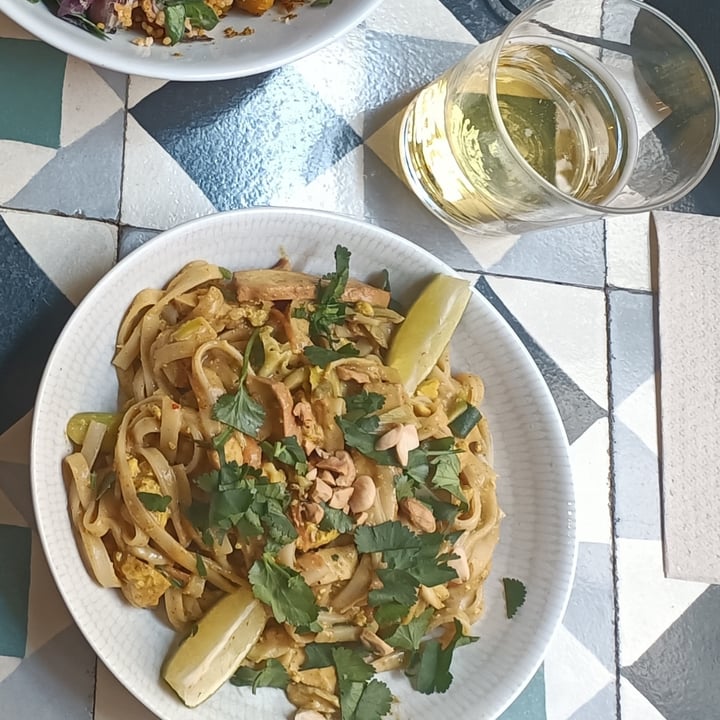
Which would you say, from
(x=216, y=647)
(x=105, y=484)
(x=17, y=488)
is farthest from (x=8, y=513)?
(x=216, y=647)

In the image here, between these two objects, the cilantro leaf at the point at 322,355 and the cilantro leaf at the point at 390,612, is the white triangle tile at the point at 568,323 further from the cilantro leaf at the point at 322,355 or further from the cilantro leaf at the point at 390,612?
the cilantro leaf at the point at 390,612

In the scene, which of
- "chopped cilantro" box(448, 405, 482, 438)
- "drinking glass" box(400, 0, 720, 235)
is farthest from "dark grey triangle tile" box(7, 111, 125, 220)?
"chopped cilantro" box(448, 405, 482, 438)

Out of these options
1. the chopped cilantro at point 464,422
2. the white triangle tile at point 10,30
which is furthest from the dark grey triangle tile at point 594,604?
the white triangle tile at point 10,30

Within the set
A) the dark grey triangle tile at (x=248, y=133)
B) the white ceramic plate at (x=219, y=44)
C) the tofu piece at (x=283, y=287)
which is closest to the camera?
the white ceramic plate at (x=219, y=44)

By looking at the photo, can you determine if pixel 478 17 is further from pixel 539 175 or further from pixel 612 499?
pixel 612 499

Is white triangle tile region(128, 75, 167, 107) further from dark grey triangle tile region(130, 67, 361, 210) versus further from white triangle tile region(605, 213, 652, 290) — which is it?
white triangle tile region(605, 213, 652, 290)

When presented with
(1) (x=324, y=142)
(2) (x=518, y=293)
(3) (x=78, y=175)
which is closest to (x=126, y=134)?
(3) (x=78, y=175)

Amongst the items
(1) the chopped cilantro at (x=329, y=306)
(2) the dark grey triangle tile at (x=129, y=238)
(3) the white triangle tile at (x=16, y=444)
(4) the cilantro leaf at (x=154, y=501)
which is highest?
(2) the dark grey triangle tile at (x=129, y=238)

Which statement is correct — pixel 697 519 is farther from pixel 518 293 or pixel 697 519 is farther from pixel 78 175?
pixel 78 175
